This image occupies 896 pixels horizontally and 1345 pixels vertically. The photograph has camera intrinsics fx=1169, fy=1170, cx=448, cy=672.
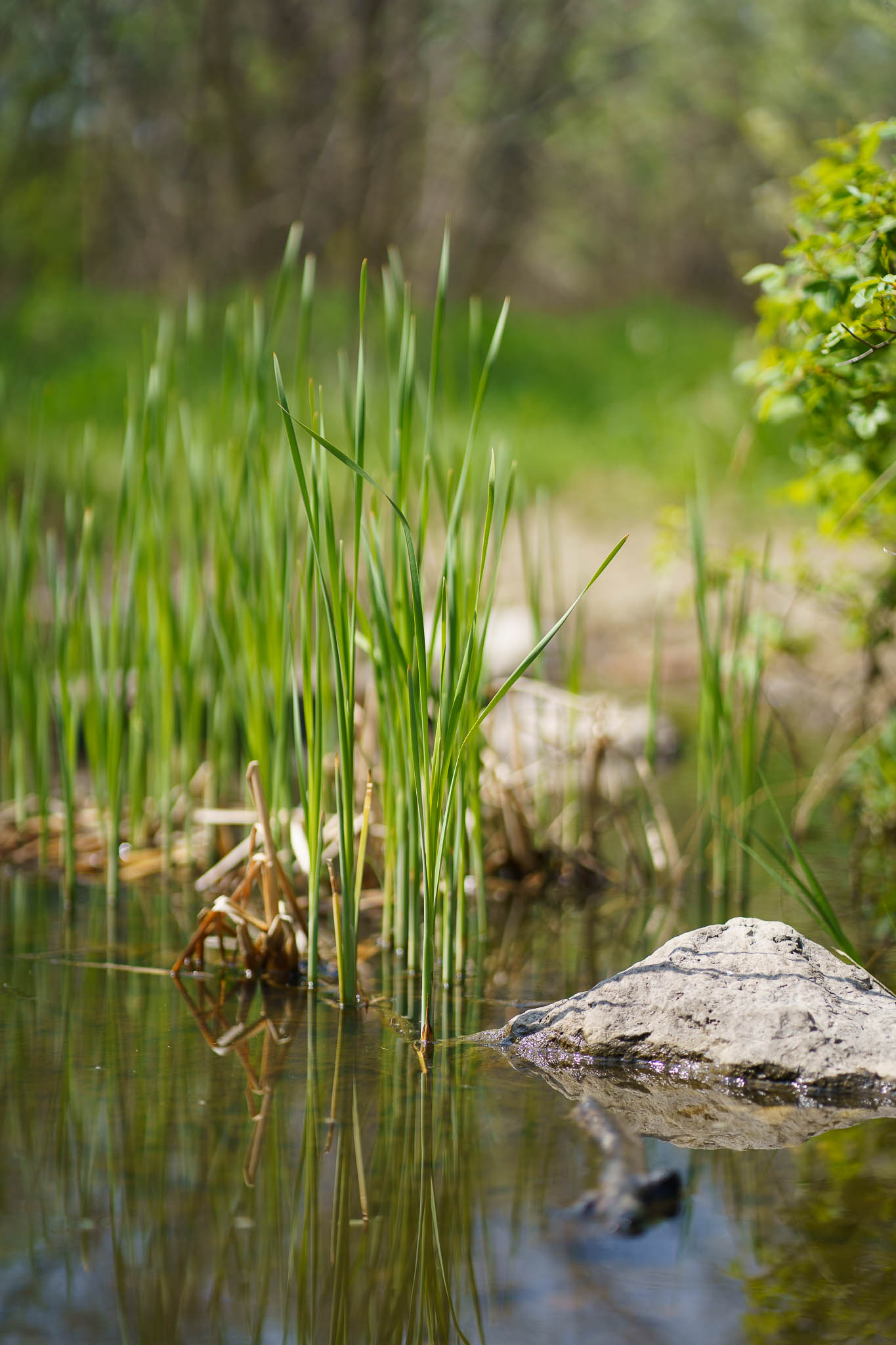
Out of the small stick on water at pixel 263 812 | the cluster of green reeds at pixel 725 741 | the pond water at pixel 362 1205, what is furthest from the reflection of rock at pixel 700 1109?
the cluster of green reeds at pixel 725 741

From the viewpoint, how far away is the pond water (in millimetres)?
1242

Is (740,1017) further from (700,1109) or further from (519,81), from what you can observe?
(519,81)

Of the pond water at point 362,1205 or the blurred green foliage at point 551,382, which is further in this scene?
Result: the blurred green foliage at point 551,382

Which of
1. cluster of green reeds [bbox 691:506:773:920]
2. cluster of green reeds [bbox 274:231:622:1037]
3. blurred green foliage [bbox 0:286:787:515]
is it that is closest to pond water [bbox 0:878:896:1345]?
cluster of green reeds [bbox 274:231:622:1037]

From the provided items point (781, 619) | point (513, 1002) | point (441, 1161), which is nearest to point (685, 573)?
point (781, 619)

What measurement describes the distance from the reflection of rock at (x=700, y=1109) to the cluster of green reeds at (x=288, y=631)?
316 mm

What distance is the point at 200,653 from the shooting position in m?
2.89

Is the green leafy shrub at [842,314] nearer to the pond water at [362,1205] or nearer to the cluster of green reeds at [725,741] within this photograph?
the cluster of green reeds at [725,741]

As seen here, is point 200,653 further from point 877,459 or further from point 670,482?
point 670,482

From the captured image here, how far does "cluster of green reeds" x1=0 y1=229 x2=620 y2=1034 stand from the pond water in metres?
0.27

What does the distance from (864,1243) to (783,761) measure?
10.1 ft

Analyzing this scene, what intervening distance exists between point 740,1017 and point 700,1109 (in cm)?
17

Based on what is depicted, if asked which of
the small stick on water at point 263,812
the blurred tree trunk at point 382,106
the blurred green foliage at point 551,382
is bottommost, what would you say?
the small stick on water at point 263,812

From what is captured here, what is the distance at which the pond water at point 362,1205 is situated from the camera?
1.24 metres
